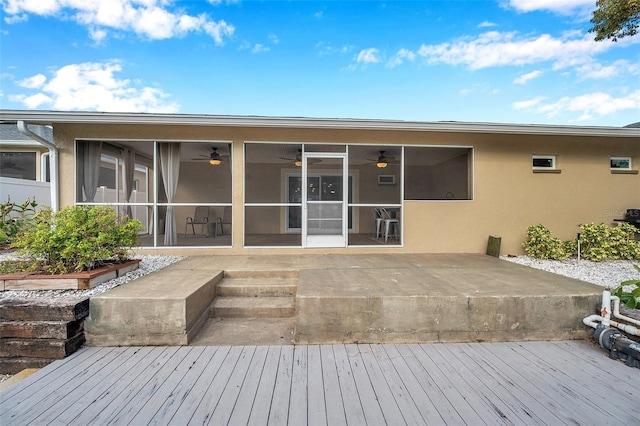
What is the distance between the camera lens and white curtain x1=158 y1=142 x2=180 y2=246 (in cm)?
564

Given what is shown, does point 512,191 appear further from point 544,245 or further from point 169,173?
point 169,173

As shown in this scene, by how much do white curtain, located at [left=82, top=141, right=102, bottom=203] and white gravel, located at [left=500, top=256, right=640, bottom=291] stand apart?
8.03 meters

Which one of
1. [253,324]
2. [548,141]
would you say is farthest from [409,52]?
[253,324]

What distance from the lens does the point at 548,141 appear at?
5.52 metres

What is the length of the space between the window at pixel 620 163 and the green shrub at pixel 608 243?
1395mm

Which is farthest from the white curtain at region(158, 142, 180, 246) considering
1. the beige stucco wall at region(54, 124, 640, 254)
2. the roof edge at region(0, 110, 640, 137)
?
the beige stucco wall at region(54, 124, 640, 254)

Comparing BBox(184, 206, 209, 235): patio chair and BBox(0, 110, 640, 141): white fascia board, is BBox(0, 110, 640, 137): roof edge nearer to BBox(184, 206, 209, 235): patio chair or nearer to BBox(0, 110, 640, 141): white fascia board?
BBox(0, 110, 640, 141): white fascia board

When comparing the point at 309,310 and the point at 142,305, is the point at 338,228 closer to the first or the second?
the point at 309,310

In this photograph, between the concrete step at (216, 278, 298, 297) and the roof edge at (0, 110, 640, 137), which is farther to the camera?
the roof edge at (0, 110, 640, 137)

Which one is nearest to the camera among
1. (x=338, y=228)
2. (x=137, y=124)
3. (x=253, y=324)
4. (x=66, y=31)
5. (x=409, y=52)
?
(x=253, y=324)

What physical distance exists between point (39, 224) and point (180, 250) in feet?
6.86

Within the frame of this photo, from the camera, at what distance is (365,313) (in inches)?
99.3

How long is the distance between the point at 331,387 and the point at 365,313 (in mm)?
788

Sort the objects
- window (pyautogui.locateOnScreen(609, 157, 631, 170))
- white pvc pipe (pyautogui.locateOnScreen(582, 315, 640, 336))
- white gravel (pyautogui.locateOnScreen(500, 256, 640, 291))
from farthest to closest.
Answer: window (pyautogui.locateOnScreen(609, 157, 631, 170))
white gravel (pyautogui.locateOnScreen(500, 256, 640, 291))
white pvc pipe (pyautogui.locateOnScreen(582, 315, 640, 336))
